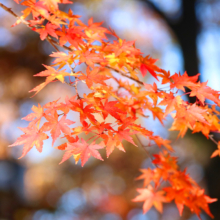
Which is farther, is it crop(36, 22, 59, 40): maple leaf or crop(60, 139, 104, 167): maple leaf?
crop(36, 22, 59, 40): maple leaf

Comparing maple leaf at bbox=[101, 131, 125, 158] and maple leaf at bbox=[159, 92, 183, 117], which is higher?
maple leaf at bbox=[159, 92, 183, 117]

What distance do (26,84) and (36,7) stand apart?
560 cm

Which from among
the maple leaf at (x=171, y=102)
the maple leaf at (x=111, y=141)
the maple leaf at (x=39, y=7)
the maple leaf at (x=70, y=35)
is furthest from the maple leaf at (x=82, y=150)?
the maple leaf at (x=39, y=7)

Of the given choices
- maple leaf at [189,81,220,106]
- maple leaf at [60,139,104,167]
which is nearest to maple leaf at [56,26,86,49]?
maple leaf at [60,139,104,167]

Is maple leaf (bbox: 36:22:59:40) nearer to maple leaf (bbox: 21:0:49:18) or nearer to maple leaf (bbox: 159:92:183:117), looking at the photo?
maple leaf (bbox: 21:0:49:18)

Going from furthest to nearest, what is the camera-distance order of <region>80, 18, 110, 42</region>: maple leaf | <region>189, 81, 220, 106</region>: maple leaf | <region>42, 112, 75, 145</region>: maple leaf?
1. <region>80, 18, 110, 42</region>: maple leaf
2. <region>189, 81, 220, 106</region>: maple leaf
3. <region>42, 112, 75, 145</region>: maple leaf

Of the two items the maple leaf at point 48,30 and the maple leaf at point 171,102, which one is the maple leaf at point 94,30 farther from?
the maple leaf at point 171,102

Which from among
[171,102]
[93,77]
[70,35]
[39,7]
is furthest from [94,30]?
[171,102]

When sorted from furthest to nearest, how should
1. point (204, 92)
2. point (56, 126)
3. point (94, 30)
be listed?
1. point (94, 30)
2. point (204, 92)
3. point (56, 126)

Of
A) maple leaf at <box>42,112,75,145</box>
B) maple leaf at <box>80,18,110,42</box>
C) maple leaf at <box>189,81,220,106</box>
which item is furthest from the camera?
maple leaf at <box>80,18,110,42</box>

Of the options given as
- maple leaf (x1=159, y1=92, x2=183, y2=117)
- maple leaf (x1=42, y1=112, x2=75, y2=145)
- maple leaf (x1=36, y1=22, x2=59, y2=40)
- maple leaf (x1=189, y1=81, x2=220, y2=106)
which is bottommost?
maple leaf (x1=42, y1=112, x2=75, y2=145)

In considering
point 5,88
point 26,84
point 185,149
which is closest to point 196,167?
point 185,149

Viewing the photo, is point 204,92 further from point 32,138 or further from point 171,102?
point 32,138

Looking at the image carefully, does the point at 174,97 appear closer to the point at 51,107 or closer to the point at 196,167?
the point at 51,107
